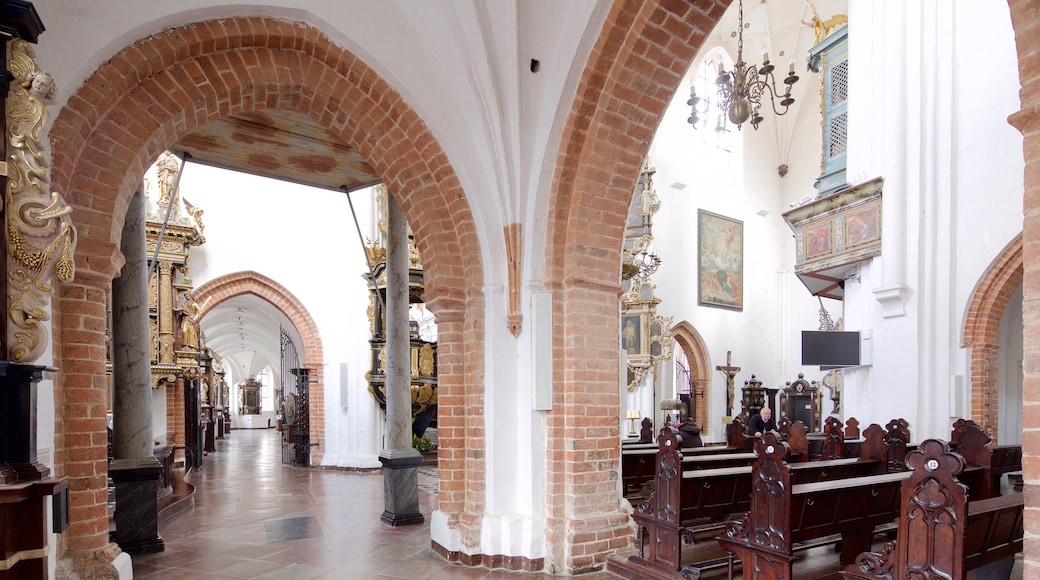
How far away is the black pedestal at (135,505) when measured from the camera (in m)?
6.32

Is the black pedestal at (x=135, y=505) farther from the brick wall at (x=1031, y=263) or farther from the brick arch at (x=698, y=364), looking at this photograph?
the brick arch at (x=698, y=364)

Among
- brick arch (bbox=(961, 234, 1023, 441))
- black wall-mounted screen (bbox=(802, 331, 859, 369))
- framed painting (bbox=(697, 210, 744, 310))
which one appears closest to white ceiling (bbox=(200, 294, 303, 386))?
black wall-mounted screen (bbox=(802, 331, 859, 369))

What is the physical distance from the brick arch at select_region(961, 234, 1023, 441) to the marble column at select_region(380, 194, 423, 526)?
27.5ft

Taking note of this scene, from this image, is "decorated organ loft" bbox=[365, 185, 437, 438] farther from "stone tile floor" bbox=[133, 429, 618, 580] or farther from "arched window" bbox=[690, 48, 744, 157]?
"arched window" bbox=[690, 48, 744, 157]

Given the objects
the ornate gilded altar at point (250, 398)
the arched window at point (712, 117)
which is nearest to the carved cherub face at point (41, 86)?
the arched window at point (712, 117)

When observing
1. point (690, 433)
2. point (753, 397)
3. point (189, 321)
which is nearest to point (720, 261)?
point (753, 397)

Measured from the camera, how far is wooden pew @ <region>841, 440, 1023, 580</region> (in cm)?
332

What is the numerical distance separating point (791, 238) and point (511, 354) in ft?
68.7

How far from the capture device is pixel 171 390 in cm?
1345

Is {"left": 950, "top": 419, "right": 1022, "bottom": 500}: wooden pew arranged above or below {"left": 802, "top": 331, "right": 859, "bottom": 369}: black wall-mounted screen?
below

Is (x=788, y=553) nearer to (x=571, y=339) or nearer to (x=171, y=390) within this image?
(x=571, y=339)

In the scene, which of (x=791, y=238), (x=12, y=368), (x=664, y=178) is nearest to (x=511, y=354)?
(x=12, y=368)

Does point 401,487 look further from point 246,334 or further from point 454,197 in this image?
point 246,334

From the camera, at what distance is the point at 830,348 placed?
1062 cm
